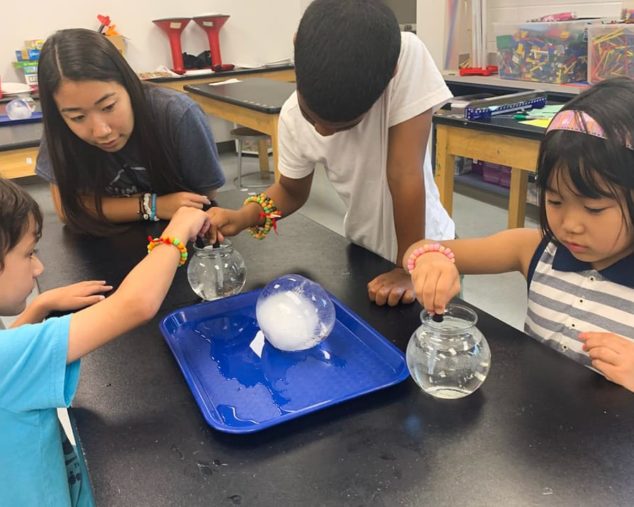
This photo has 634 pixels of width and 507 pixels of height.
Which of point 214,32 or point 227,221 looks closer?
point 227,221

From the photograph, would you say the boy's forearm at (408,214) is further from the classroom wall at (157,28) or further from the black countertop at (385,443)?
the classroom wall at (157,28)

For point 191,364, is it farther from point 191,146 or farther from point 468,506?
point 191,146

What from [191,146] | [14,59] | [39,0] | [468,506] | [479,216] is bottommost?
[479,216]

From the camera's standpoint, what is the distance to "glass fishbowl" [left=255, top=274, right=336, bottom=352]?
2.47ft

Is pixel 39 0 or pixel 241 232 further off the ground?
pixel 39 0

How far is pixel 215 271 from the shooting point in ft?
3.06

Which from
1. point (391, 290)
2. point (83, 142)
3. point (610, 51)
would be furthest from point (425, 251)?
point (610, 51)

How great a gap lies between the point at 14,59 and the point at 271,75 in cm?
190

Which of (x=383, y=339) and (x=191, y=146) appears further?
(x=191, y=146)

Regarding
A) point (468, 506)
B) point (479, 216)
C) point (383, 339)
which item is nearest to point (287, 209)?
point (383, 339)

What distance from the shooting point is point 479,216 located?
321 centimetres

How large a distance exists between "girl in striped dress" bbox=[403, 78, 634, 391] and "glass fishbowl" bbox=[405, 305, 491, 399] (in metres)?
0.05

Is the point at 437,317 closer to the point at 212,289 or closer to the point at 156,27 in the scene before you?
the point at 212,289

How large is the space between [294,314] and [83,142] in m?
0.86
